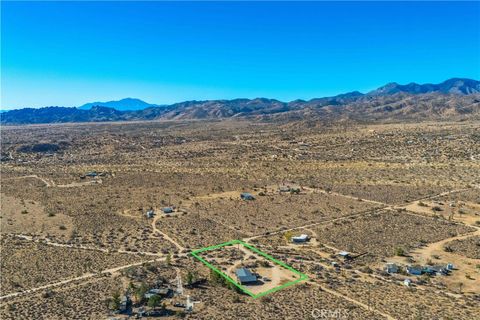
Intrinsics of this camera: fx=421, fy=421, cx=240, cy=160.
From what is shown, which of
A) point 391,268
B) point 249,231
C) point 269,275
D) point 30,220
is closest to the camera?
point 269,275

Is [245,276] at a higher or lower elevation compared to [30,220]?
lower

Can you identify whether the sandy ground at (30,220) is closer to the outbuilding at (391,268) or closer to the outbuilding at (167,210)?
the outbuilding at (167,210)

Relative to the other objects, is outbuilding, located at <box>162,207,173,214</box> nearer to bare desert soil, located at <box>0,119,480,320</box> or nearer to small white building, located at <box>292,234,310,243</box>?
bare desert soil, located at <box>0,119,480,320</box>

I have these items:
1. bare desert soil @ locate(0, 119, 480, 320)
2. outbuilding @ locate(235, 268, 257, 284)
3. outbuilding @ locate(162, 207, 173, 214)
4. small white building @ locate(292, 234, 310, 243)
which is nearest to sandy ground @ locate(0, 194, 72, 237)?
bare desert soil @ locate(0, 119, 480, 320)

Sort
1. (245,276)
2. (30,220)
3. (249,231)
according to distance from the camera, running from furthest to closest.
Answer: (30,220) → (249,231) → (245,276)


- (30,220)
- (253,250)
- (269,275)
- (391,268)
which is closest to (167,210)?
(30,220)

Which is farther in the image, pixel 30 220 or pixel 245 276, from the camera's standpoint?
pixel 30 220

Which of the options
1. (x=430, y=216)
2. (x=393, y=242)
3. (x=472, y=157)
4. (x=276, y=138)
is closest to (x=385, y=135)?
(x=276, y=138)

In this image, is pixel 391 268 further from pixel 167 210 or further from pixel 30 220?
pixel 30 220

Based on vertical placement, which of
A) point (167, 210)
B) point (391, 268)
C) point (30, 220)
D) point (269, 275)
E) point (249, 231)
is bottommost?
point (269, 275)
